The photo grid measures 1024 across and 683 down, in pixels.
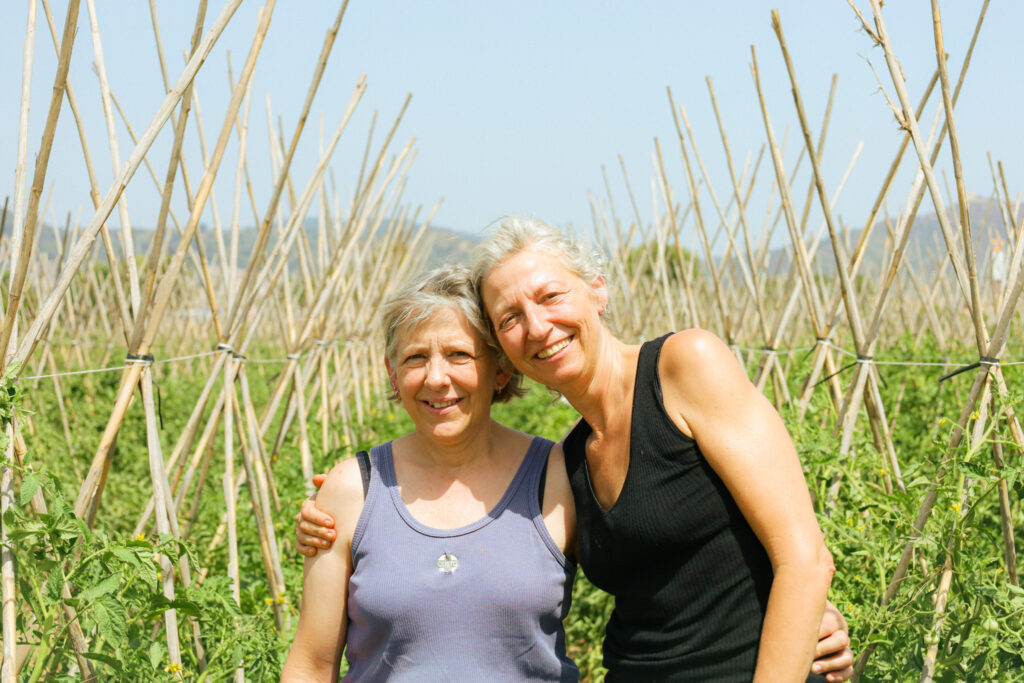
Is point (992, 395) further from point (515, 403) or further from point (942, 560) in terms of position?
point (515, 403)

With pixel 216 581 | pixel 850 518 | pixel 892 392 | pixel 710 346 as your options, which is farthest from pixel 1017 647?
pixel 892 392

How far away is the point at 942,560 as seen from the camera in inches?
85.5

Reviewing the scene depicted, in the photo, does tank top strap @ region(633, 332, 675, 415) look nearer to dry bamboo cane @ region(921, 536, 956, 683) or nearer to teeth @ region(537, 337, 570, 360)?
teeth @ region(537, 337, 570, 360)

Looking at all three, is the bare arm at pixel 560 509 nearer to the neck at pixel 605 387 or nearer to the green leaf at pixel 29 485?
the neck at pixel 605 387

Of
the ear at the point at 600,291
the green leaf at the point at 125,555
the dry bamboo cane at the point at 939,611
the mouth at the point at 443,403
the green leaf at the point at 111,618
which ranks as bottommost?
the dry bamboo cane at the point at 939,611

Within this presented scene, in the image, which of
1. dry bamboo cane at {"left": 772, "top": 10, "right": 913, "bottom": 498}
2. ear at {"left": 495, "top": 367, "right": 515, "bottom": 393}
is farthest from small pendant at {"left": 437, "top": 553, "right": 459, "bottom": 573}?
dry bamboo cane at {"left": 772, "top": 10, "right": 913, "bottom": 498}

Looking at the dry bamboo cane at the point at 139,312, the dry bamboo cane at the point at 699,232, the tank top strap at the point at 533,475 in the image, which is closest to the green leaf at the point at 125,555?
the dry bamboo cane at the point at 139,312

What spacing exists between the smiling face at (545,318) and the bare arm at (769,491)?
0.77 ft

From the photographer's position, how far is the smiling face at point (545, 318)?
1621 mm

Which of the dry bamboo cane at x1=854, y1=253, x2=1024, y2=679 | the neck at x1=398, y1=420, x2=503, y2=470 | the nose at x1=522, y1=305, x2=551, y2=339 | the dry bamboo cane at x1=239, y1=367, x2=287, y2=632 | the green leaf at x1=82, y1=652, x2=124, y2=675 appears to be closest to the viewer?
the green leaf at x1=82, y1=652, x2=124, y2=675

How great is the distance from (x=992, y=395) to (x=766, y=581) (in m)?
0.92

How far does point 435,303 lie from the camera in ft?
5.79

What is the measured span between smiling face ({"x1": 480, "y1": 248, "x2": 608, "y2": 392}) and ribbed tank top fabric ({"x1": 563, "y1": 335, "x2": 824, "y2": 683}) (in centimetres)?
13

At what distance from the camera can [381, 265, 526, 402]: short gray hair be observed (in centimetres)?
177
